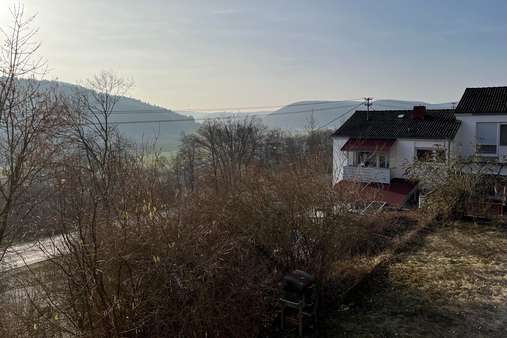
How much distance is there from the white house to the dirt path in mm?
10880

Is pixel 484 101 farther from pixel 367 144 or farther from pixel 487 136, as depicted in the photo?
pixel 367 144

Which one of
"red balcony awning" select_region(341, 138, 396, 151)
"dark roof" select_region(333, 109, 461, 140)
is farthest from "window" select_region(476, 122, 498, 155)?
"red balcony awning" select_region(341, 138, 396, 151)

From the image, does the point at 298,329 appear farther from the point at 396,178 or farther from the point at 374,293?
the point at 396,178

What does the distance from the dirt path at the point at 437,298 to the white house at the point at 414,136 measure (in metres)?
10.9

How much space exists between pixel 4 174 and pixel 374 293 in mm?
6844

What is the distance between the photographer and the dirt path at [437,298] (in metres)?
5.17

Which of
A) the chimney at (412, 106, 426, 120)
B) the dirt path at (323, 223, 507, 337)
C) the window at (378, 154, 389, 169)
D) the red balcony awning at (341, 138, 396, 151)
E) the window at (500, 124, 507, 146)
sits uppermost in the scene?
the chimney at (412, 106, 426, 120)

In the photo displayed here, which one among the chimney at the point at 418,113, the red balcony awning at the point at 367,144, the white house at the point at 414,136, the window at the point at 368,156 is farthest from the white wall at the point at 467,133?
the window at the point at 368,156

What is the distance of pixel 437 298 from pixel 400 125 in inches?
781

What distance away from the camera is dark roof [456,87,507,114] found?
2012 centimetres

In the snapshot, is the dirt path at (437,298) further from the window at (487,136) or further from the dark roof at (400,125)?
the dark roof at (400,125)

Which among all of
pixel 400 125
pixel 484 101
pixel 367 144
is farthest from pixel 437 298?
pixel 400 125

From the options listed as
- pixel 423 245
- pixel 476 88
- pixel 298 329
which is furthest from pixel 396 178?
pixel 298 329

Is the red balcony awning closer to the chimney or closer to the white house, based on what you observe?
the white house
